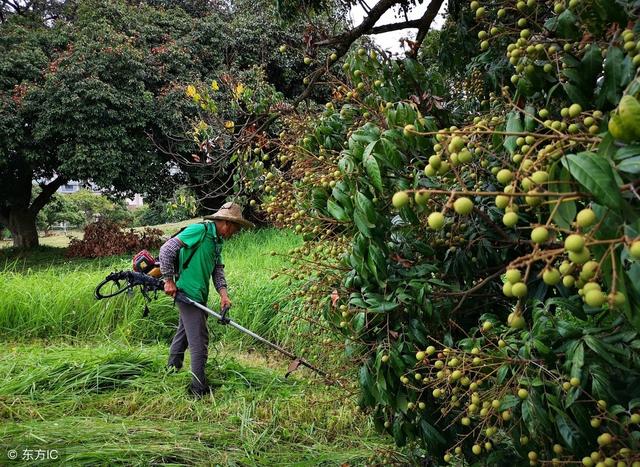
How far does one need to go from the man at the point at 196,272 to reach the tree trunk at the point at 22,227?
9.12 metres

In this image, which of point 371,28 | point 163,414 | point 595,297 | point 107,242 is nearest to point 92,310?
point 163,414

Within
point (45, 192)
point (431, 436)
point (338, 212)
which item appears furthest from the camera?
point (45, 192)

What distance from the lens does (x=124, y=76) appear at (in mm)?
9508

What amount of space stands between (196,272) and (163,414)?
993mm

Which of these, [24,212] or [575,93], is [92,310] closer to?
[575,93]

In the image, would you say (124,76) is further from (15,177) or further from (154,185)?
(15,177)

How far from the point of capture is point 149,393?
11.1 feet

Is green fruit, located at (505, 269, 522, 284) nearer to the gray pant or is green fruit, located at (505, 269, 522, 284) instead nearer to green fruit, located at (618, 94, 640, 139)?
green fruit, located at (618, 94, 640, 139)

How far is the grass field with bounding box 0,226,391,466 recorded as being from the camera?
262 cm

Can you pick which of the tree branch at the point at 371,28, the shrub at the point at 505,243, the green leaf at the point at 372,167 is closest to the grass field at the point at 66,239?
the tree branch at the point at 371,28

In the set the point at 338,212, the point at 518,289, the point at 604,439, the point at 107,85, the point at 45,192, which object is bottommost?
the point at 604,439

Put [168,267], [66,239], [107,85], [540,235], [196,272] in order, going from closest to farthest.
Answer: [540,235] < [168,267] < [196,272] < [107,85] < [66,239]

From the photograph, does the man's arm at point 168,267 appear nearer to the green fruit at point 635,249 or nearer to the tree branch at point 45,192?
the green fruit at point 635,249

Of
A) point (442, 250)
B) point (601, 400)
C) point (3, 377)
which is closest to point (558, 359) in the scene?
point (601, 400)
